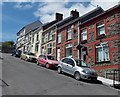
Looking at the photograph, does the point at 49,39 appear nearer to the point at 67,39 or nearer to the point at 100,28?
the point at 67,39

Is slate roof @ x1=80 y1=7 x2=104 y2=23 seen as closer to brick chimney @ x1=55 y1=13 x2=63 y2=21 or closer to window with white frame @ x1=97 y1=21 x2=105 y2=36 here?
window with white frame @ x1=97 y1=21 x2=105 y2=36

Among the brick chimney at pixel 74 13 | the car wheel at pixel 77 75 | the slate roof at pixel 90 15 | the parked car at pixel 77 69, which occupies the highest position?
the brick chimney at pixel 74 13

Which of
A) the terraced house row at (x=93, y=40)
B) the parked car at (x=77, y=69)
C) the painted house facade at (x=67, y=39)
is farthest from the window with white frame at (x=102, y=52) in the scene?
the painted house facade at (x=67, y=39)

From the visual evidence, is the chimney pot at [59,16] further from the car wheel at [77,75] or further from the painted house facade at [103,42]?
the car wheel at [77,75]

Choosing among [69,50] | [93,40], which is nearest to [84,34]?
[93,40]

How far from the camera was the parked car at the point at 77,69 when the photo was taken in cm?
1619

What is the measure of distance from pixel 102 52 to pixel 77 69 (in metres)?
6.05

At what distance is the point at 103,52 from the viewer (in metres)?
21.7

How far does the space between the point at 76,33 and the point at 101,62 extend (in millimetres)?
6932

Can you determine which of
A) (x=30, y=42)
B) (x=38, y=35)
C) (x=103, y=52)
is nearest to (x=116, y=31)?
(x=103, y=52)

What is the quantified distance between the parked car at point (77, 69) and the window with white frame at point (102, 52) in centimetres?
436

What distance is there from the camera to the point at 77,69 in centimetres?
1678

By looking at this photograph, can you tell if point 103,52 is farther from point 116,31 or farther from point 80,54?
point 80,54

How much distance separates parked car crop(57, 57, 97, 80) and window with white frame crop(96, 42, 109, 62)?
4.36 metres
